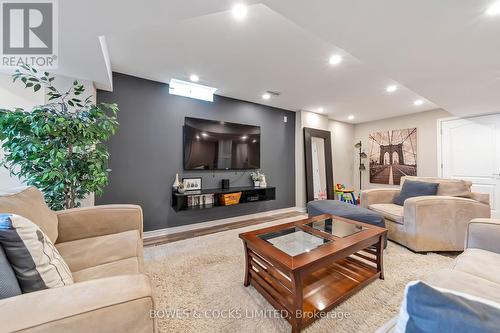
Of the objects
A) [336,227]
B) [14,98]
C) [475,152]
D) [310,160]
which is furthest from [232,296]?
[475,152]

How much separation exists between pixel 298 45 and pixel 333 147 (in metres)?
3.72

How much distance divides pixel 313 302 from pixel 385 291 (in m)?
0.66

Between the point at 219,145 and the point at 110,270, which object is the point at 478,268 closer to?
the point at 110,270

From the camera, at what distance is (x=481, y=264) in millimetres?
1108

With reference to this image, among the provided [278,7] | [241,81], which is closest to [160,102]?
[241,81]

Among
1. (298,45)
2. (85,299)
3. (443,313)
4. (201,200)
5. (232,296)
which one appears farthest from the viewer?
(201,200)

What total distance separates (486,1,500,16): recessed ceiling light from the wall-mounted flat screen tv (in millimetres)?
2954

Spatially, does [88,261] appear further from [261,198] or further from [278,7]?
[261,198]

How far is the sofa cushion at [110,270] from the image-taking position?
1032mm

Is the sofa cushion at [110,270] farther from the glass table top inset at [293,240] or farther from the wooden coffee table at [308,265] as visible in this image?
the glass table top inset at [293,240]

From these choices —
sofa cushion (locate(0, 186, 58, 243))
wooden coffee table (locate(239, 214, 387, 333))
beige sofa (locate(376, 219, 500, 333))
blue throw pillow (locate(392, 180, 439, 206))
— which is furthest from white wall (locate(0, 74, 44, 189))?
blue throw pillow (locate(392, 180, 439, 206))

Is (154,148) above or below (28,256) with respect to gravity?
above

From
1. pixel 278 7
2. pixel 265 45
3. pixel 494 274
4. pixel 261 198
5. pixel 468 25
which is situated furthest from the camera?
pixel 261 198

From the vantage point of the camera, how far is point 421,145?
448 centimetres
